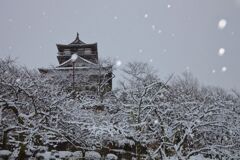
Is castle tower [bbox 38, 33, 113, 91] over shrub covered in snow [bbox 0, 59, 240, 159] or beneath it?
over

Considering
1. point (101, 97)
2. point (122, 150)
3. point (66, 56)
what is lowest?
point (122, 150)

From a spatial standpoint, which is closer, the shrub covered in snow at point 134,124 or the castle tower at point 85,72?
the shrub covered in snow at point 134,124

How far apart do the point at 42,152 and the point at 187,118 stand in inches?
308

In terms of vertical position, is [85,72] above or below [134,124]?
above

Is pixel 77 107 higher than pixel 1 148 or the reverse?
higher

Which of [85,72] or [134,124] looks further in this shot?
[85,72]

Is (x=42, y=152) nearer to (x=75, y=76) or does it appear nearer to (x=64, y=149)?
(x=64, y=149)

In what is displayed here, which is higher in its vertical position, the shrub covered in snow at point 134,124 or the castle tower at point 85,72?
the castle tower at point 85,72

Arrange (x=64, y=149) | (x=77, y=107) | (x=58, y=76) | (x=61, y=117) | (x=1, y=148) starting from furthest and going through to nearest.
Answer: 1. (x=58, y=76)
2. (x=64, y=149)
3. (x=77, y=107)
4. (x=1, y=148)
5. (x=61, y=117)

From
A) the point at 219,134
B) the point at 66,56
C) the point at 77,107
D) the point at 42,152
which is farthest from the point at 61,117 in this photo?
the point at 66,56

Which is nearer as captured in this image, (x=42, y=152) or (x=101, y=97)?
(x=42, y=152)

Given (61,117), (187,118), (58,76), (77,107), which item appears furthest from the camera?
(58,76)

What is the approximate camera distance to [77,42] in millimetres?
36188

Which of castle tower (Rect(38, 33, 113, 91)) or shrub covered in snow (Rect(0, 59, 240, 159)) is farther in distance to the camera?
castle tower (Rect(38, 33, 113, 91))
